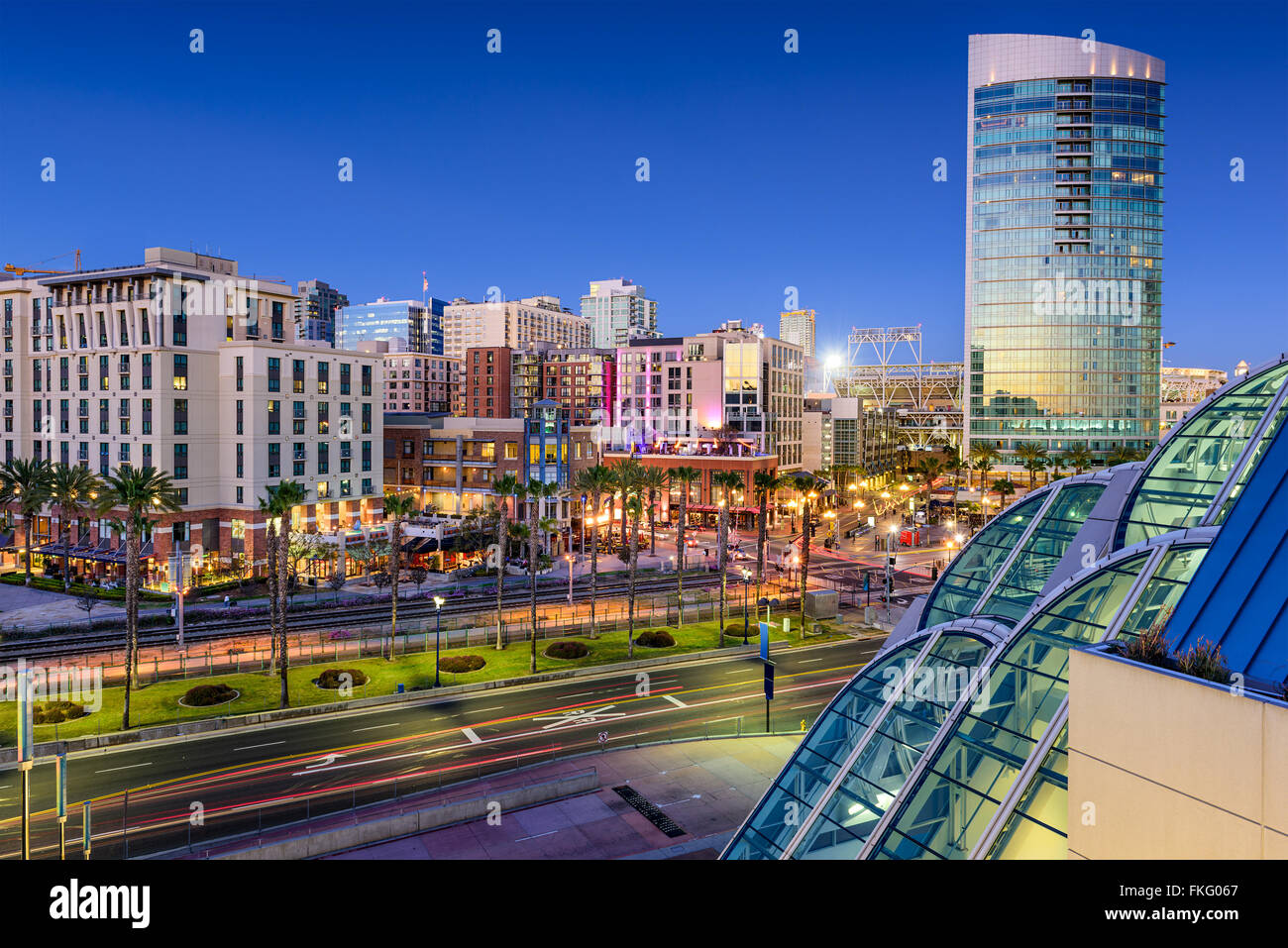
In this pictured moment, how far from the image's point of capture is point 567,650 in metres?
53.2

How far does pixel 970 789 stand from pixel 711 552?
80.5 m

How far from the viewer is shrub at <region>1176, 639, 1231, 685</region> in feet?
32.4

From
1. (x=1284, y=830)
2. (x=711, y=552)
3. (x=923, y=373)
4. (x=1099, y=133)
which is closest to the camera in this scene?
(x=1284, y=830)

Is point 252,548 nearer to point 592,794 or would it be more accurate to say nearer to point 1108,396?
point 592,794

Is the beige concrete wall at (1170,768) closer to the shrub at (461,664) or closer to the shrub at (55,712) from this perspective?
the shrub at (461,664)

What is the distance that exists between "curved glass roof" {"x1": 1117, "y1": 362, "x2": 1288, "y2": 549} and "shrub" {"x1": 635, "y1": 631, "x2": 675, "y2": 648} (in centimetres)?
3193

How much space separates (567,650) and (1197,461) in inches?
1450

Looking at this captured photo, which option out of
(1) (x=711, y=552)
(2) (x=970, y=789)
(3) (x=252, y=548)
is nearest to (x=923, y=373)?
(1) (x=711, y=552)

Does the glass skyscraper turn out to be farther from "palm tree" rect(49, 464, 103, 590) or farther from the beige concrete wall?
the beige concrete wall

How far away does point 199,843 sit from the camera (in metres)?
27.4

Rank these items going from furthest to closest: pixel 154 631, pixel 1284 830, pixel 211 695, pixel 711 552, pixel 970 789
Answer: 1. pixel 711 552
2. pixel 154 631
3. pixel 211 695
4. pixel 970 789
5. pixel 1284 830

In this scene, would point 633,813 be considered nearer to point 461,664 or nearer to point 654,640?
point 461,664

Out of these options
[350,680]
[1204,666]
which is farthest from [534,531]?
[1204,666]
